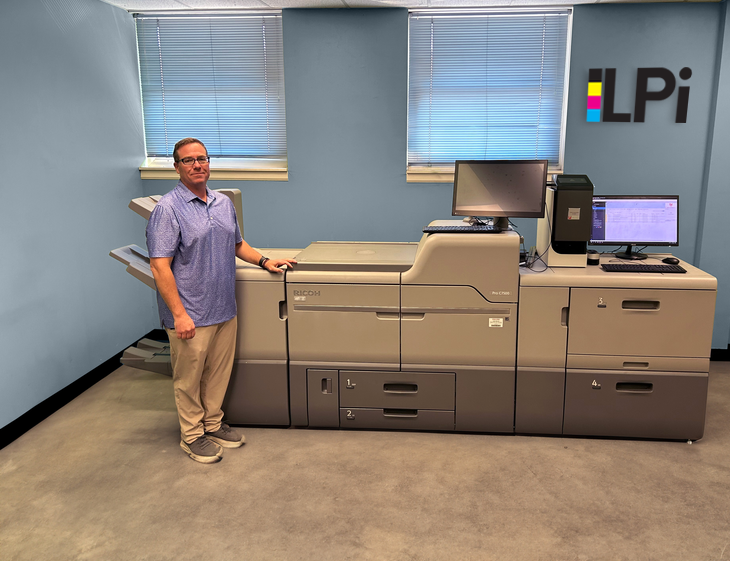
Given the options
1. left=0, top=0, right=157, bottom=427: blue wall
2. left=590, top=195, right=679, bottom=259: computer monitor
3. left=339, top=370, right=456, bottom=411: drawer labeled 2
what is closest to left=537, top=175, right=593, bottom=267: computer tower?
left=590, top=195, right=679, bottom=259: computer monitor

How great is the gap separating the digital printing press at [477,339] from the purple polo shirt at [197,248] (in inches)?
9.2

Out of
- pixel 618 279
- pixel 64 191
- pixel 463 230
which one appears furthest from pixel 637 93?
pixel 64 191

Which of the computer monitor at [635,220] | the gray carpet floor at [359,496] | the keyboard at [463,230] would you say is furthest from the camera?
the computer monitor at [635,220]

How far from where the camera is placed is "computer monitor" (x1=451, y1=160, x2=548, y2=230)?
2807 millimetres

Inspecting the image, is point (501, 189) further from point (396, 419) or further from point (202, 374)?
point (202, 374)

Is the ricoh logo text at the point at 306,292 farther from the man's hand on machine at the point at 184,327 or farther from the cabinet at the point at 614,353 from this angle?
the cabinet at the point at 614,353

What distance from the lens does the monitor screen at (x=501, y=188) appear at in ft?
9.20

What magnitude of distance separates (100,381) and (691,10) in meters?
4.48

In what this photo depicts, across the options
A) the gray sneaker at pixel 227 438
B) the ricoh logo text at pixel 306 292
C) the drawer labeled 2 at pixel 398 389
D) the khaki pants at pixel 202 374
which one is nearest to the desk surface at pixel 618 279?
the drawer labeled 2 at pixel 398 389

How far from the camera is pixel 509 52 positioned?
151 inches

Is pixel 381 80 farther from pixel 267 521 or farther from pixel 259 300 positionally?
pixel 267 521

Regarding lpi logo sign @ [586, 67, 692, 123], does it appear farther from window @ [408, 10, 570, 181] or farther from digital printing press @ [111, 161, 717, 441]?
digital printing press @ [111, 161, 717, 441]

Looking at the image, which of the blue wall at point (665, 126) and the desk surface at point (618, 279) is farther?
the blue wall at point (665, 126)

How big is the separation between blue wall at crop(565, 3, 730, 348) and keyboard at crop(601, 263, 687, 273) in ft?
3.84
